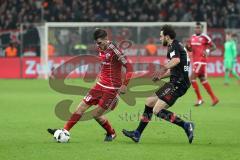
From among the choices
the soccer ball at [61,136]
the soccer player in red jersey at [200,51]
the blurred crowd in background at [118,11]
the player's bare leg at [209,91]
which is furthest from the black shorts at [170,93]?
the blurred crowd in background at [118,11]

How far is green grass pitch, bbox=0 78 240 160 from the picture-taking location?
11773 mm

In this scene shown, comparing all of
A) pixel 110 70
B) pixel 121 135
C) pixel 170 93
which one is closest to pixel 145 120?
pixel 170 93

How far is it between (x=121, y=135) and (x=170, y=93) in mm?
2004

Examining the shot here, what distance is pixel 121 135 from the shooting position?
48.6ft

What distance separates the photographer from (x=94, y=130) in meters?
15.6

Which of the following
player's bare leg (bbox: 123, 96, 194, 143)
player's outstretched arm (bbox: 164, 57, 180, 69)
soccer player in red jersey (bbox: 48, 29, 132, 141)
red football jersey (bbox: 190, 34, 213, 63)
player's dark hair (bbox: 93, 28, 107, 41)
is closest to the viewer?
player's outstretched arm (bbox: 164, 57, 180, 69)

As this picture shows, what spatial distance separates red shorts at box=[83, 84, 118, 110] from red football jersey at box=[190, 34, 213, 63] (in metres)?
9.50

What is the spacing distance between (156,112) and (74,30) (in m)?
24.6

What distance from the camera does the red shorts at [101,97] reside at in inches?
531

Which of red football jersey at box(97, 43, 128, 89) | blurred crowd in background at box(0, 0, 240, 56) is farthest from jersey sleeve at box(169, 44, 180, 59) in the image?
blurred crowd in background at box(0, 0, 240, 56)

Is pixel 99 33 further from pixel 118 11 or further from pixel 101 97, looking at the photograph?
pixel 118 11

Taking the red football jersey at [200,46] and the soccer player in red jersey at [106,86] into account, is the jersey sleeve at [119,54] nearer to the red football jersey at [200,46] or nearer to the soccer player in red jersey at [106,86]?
the soccer player in red jersey at [106,86]

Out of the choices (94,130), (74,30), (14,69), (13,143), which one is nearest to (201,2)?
(74,30)

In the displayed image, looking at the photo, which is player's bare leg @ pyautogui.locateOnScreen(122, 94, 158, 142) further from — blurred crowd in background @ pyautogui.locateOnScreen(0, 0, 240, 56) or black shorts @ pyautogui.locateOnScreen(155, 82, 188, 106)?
blurred crowd in background @ pyautogui.locateOnScreen(0, 0, 240, 56)
